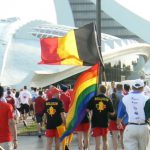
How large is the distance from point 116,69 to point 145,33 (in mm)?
30901

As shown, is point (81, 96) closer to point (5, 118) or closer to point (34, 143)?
point (5, 118)

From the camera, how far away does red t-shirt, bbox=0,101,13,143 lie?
850cm

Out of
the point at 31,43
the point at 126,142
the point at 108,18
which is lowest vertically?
the point at 126,142

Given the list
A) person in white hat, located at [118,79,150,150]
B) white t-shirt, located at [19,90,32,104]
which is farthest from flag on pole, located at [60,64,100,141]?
white t-shirt, located at [19,90,32,104]

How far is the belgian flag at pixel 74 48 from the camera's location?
37.1ft

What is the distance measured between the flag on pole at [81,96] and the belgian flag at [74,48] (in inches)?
11.0

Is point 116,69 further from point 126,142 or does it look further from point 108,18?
point 126,142

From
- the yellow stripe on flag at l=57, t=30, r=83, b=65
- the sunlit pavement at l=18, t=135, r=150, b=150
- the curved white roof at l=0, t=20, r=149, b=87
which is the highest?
the curved white roof at l=0, t=20, r=149, b=87

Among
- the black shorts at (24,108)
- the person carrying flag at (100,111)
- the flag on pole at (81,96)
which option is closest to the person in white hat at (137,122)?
the person carrying flag at (100,111)

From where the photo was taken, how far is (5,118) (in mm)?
8531

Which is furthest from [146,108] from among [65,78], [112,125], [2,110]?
[65,78]

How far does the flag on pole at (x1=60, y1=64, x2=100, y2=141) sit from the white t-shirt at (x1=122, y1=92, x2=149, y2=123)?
2.17 m

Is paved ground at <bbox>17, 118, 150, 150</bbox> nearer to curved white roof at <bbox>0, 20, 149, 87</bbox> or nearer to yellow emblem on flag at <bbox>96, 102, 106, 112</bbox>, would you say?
yellow emblem on flag at <bbox>96, 102, 106, 112</bbox>

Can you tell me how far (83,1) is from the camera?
11688cm
